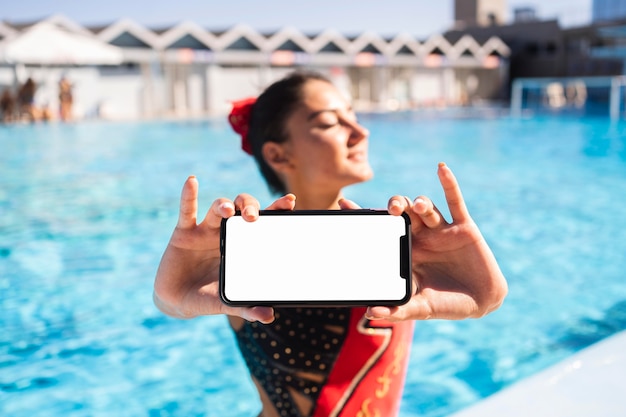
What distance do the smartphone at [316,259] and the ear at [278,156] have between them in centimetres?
85

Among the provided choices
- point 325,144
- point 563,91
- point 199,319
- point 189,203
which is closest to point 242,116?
point 325,144

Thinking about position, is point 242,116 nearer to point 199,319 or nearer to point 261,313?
point 261,313

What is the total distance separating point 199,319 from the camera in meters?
4.08

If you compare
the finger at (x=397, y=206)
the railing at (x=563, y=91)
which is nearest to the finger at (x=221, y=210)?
the finger at (x=397, y=206)

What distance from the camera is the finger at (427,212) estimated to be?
106 cm

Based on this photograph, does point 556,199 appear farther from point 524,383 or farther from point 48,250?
point 524,383

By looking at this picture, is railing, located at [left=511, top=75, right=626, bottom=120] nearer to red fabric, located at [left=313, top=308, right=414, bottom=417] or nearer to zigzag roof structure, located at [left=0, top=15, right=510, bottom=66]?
zigzag roof structure, located at [left=0, top=15, right=510, bottom=66]

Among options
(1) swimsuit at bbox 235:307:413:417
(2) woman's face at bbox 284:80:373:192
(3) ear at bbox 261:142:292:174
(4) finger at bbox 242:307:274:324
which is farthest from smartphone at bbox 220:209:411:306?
(3) ear at bbox 261:142:292:174

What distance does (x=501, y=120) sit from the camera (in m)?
19.5

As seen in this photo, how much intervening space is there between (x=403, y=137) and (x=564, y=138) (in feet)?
11.7

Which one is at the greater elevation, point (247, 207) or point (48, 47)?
point (48, 47)

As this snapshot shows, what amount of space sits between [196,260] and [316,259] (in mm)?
308

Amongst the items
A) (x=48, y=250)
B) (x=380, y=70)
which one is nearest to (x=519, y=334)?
(x=48, y=250)

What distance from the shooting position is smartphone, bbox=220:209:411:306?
1.04 m
